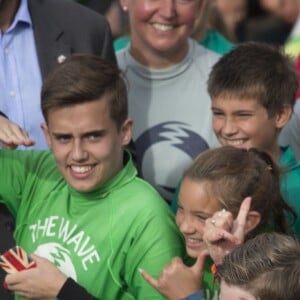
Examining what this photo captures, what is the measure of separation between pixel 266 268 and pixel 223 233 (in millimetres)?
328

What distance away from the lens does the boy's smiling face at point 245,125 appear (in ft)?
19.2

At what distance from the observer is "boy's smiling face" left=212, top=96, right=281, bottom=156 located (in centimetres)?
585

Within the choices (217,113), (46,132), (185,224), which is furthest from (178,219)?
(217,113)

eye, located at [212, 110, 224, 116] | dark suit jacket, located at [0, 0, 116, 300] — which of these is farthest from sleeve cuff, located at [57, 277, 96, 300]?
eye, located at [212, 110, 224, 116]

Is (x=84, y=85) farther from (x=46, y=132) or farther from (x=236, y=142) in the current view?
(x=236, y=142)

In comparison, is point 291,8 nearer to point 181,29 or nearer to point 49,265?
point 181,29

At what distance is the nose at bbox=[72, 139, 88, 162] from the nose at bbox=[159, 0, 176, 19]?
1.32 metres

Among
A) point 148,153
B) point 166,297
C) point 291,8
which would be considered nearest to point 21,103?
point 148,153

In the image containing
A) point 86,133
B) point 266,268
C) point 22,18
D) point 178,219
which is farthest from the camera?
point 22,18

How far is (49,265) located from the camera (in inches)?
199

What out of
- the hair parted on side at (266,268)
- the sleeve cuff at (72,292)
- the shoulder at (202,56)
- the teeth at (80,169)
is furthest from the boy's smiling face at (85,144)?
the shoulder at (202,56)

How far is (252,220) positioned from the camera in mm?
5059

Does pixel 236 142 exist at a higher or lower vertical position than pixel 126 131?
lower

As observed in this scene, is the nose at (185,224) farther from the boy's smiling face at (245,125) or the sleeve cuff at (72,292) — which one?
the boy's smiling face at (245,125)
